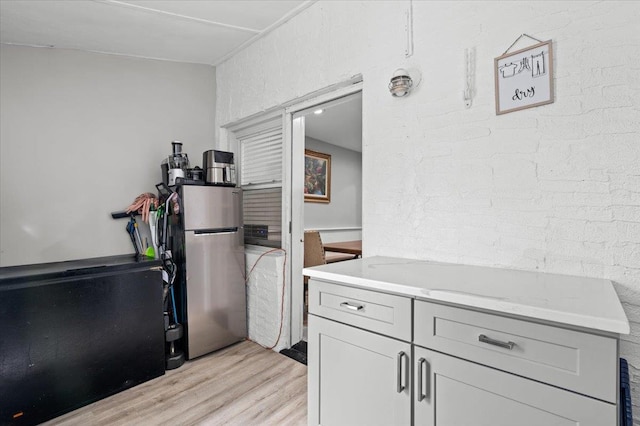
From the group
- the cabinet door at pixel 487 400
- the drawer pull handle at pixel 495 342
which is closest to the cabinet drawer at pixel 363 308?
the cabinet door at pixel 487 400

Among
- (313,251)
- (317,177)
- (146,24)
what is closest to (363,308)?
(313,251)

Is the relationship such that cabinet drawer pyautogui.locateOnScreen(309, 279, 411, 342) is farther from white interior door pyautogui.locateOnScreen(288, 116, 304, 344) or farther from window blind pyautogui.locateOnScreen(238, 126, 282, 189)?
window blind pyautogui.locateOnScreen(238, 126, 282, 189)

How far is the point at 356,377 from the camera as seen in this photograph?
1252mm

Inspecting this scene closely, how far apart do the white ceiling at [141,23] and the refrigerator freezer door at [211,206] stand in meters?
1.20

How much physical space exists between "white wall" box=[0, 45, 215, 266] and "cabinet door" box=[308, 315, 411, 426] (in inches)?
83.8

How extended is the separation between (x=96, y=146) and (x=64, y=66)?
61cm

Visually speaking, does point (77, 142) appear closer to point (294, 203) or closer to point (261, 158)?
point (261, 158)

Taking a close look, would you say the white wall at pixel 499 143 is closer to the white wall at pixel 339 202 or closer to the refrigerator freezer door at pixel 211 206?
the refrigerator freezer door at pixel 211 206

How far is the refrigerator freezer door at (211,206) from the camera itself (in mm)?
2414

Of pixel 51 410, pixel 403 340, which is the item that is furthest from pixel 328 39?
pixel 51 410

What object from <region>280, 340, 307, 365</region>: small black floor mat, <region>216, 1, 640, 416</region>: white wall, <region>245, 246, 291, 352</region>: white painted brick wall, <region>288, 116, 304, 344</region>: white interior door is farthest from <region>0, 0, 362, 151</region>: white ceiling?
<region>280, 340, 307, 365</region>: small black floor mat

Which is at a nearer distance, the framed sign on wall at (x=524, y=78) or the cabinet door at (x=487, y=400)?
the cabinet door at (x=487, y=400)

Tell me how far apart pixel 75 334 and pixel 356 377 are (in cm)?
174

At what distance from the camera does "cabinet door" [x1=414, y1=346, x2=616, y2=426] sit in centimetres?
80
